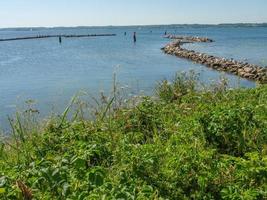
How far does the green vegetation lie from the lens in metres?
3.95

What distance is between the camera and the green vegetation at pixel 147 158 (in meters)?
3.95

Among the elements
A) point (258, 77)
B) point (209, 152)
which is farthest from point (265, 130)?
point (258, 77)

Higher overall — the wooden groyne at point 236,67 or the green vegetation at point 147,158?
the green vegetation at point 147,158

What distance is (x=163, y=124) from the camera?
7.58 m

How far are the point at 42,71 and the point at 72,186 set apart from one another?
26273 millimetres

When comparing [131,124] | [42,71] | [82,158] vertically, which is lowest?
[42,71]

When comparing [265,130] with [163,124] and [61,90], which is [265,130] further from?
[61,90]

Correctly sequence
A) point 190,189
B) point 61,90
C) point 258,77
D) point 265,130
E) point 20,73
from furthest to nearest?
1. point 20,73
2. point 258,77
3. point 61,90
4. point 265,130
5. point 190,189

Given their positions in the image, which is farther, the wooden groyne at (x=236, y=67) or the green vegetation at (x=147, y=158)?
the wooden groyne at (x=236, y=67)

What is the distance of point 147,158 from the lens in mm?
4852

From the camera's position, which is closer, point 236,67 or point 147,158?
point 147,158

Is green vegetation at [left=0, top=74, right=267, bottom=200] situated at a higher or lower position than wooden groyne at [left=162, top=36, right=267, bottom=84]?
higher

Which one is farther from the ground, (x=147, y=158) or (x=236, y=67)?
(x=147, y=158)

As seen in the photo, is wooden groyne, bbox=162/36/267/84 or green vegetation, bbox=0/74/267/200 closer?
green vegetation, bbox=0/74/267/200
